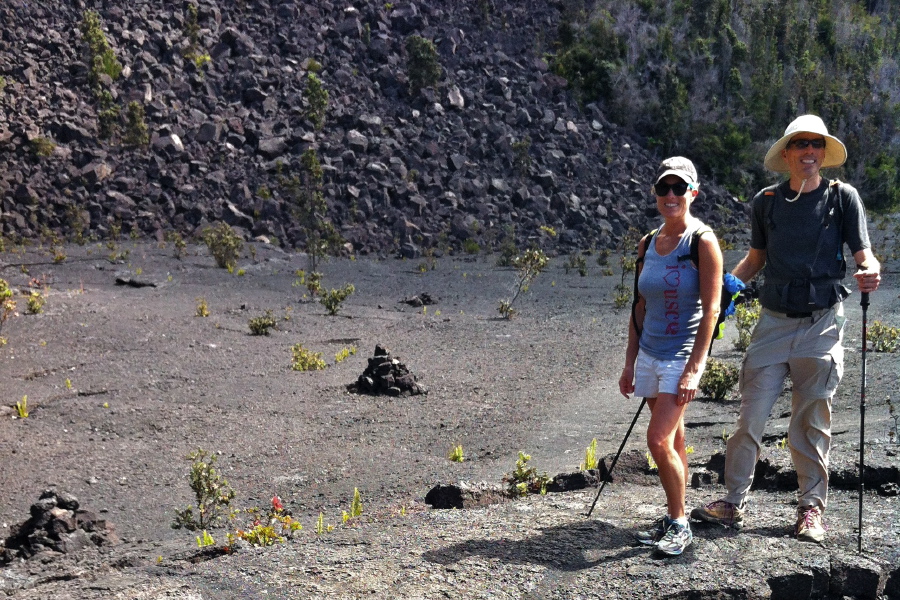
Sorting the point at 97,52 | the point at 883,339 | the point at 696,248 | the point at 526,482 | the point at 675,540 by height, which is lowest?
the point at 526,482

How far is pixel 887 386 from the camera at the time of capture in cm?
778

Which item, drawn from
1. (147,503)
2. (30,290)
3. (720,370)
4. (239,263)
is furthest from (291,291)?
(147,503)

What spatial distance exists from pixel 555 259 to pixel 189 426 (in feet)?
54.3

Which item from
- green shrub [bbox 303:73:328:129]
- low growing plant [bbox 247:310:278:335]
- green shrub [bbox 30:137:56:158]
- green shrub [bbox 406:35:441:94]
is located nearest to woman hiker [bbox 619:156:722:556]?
low growing plant [bbox 247:310:278:335]

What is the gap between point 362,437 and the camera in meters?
8.12

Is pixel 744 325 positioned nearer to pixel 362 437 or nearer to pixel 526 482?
pixel 362 437

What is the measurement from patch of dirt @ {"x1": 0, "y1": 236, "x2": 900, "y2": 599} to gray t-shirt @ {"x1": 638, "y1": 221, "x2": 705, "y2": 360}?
2.79 feet

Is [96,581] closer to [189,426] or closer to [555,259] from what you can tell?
[189,426]

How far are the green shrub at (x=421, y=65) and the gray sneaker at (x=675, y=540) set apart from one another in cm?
2595

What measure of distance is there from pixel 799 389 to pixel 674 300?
70 cm

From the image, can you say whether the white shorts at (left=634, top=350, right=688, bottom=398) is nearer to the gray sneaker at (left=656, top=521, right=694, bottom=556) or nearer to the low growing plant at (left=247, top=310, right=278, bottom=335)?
the gray sneaker at (left=656, top=521, right=694, bottom=556)

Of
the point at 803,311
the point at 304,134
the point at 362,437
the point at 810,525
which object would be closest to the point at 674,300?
the point at 803,311

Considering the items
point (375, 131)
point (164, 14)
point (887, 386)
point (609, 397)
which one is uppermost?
point (164, 14)

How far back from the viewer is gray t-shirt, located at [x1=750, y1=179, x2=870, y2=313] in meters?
3.81
